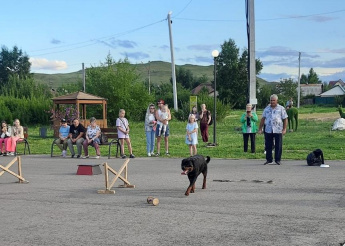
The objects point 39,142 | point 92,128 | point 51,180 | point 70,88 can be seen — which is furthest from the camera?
point 70,88

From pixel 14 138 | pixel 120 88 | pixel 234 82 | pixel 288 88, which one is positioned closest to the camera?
pixel 14 138

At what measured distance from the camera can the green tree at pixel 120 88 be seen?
4781cm

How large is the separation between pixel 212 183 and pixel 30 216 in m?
4.83

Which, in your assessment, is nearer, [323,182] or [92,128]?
[323,182]

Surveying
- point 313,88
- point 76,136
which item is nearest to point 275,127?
point 76,136

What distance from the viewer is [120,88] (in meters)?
47.8

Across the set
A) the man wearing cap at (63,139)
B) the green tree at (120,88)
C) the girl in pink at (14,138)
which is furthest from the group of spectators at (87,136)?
the green tree at (120,88)

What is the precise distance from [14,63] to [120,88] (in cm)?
8357

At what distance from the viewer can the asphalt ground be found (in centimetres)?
748

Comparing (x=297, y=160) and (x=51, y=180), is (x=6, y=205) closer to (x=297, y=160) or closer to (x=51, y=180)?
(x=51, y=180)

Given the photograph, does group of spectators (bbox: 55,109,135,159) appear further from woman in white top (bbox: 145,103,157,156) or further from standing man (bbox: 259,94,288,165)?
standing man (bbox: 259,94,288,165)

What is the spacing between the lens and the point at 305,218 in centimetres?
859

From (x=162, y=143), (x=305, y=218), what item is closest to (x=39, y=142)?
(x=162, y=143)

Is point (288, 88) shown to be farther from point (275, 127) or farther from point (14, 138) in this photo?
point (275, 127)
